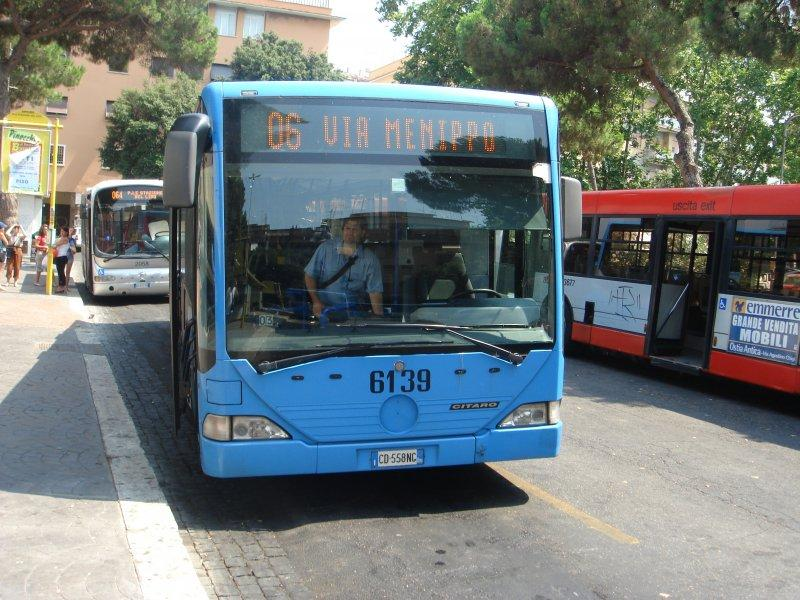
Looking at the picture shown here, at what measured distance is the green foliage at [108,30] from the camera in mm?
24641

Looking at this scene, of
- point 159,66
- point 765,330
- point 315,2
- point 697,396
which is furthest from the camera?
point 315,2

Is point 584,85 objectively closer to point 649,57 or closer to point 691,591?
point 649,57

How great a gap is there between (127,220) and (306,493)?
15885mm

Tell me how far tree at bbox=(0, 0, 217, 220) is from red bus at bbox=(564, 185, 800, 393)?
16.2 m

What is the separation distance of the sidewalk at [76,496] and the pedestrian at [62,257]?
11330 mm

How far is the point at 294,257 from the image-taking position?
18.6ft

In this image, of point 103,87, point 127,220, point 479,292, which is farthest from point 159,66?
point 103,87

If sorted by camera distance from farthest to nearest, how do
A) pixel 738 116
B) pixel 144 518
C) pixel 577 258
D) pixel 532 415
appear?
1. pixel 738 116
2. pixel 577 258
3. pixel 532 415
4. pixel 144 518

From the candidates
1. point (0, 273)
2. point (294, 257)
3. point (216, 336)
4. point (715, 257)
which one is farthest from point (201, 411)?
point (0, 273)

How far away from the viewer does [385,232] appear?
229 inches

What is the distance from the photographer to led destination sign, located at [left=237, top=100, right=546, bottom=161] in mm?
5664

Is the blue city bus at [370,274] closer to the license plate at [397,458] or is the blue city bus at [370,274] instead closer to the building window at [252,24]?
the license plate at [397,458]

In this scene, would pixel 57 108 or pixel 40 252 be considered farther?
pixel 57 108

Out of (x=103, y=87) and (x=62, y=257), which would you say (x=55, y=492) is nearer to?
(x=62, y=257)
